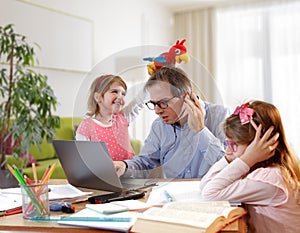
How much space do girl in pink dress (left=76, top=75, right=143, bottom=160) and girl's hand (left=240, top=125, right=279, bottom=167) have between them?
0.33 metres

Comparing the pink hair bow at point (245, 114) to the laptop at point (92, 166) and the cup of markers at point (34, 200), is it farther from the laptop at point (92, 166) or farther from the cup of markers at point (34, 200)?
the cup of markers at point (34, 200)

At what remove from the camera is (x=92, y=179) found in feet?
4.50

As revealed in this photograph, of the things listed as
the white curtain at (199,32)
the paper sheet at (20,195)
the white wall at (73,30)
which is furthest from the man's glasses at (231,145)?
the white curtain at (199,32)

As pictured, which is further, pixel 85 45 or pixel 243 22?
pixel 243 22

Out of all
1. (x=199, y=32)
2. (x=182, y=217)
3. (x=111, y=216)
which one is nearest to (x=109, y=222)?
(x=111, y=216)

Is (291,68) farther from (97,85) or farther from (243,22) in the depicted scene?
(97,85)

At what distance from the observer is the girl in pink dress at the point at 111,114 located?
127 cm

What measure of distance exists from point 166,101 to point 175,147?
0.16 meters

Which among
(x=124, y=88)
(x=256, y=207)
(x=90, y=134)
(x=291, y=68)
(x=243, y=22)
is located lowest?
(x=256, y=207)

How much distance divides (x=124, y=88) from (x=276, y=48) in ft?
15.4

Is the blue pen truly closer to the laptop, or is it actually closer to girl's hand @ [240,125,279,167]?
the laptop

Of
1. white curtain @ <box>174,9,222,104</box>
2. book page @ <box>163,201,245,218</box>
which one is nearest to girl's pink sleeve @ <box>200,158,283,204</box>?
book page @ <box>163,201,245,218</box>

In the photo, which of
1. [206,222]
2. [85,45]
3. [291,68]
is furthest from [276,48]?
[206,222]

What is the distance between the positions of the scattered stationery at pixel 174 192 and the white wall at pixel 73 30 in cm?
219
